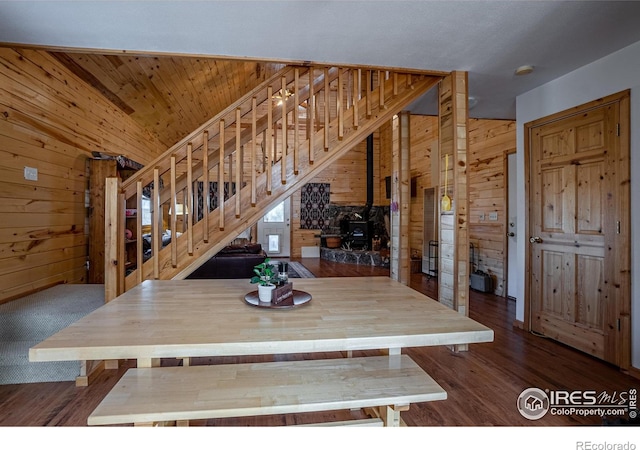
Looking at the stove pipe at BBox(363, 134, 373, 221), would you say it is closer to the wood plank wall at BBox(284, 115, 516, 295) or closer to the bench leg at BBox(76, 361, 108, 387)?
the wood plank wall at BBox(284, 115, 516, 295)

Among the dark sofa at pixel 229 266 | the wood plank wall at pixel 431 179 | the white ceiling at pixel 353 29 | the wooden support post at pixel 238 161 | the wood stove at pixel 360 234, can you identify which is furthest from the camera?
the wood stove at pixel 360 234

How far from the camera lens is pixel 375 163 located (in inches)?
367

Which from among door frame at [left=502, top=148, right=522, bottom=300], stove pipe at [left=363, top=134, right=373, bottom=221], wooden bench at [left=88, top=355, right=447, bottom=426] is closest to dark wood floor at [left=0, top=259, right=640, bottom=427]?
wooden bench at [left=88, top=355, right=447, bottom=426]

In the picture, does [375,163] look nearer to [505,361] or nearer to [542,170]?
[542,170]

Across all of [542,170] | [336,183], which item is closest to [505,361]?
[542,170]

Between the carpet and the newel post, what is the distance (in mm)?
279

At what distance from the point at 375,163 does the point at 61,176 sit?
735cm

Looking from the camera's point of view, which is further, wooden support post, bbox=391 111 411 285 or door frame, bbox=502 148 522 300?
door frame, bbox=502 148 522 300

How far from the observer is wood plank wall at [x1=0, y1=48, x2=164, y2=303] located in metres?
2.71

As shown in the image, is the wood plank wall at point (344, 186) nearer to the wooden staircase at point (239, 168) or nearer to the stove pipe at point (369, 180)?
the stove pipe at point (369, 180)

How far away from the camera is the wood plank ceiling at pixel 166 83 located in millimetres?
3553

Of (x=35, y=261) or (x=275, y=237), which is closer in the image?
(x=35, y=261)

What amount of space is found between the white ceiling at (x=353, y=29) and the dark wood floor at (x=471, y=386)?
2.42 m

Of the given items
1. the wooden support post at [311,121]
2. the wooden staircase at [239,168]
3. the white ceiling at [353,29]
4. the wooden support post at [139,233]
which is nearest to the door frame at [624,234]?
the white ceiling at [353,29]
